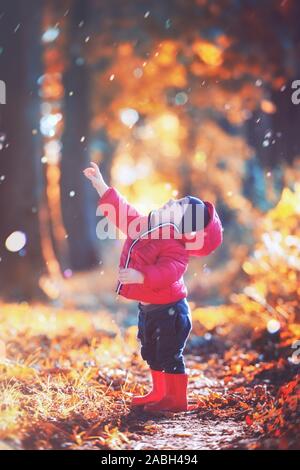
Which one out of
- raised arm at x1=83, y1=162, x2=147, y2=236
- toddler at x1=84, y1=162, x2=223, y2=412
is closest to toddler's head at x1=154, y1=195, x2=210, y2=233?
toddler at x1=84, y1=162, x2=223, y2=412

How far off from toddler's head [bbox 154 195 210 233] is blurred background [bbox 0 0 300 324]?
130 centimetres

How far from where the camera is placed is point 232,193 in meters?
5.86

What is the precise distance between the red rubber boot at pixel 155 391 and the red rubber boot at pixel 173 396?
0.02m

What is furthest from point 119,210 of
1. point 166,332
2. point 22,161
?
point 22,161

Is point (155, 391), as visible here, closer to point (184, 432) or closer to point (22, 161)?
point (184, 432)

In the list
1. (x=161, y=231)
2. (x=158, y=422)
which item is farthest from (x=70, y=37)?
(x=158, y=422)

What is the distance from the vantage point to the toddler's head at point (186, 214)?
8.36ft

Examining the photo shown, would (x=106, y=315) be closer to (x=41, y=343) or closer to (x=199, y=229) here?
(x=41, y=343)

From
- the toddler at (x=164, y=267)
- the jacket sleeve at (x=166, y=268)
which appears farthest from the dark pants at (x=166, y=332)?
the jacket sleeve at (x=166, y=268)

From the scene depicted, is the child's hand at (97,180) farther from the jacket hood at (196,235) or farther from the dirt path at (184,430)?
the dirt path at (184,430)

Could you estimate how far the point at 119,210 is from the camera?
2.67 metres

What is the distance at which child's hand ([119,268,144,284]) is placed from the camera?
242 centimetres

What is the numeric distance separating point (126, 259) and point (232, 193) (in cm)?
345

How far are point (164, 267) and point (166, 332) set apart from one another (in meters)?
0.32
